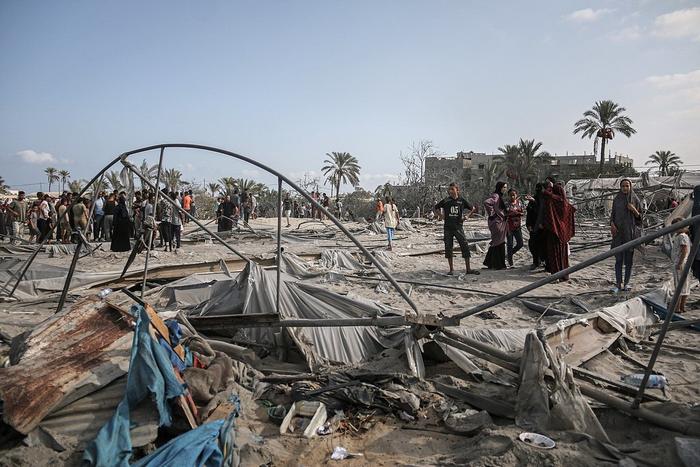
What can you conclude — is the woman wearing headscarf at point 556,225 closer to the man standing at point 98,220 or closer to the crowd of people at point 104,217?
the crowd of people at point 104,217

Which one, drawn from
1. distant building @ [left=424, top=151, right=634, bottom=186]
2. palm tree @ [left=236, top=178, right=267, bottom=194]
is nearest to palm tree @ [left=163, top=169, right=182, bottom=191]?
palm tree @ [left=236, top=178, right=267, bottom=194]

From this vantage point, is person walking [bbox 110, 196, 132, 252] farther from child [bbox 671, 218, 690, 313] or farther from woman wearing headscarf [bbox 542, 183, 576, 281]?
Result: child [bbox 671, 218, 690, 313]

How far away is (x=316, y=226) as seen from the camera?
20.0m

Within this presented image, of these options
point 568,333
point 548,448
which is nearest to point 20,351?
point 548,448

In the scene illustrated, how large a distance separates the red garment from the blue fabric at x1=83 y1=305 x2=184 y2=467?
6.60 m

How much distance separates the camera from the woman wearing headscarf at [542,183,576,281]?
7539 millimetres

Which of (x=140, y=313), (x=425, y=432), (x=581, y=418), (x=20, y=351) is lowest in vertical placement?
(x=425, y=432)

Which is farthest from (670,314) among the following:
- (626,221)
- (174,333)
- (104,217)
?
(104,217)

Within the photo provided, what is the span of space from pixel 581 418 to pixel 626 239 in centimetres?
472

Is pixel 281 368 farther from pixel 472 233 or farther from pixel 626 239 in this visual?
pixel 472 233

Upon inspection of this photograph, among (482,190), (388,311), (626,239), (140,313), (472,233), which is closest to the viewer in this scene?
(140,313)

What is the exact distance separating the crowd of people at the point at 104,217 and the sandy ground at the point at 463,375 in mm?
1024

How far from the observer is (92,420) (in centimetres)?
271

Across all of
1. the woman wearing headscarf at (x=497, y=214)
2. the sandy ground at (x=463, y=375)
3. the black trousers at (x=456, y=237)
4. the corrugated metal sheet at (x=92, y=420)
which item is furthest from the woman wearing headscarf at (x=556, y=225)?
the corrugated metal sheet at (x=92, y=420)
